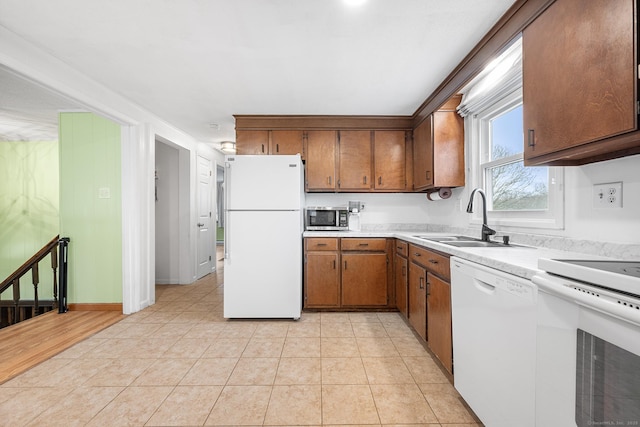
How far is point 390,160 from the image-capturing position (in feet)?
11.5

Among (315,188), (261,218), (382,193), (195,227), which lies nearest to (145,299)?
(195,227)

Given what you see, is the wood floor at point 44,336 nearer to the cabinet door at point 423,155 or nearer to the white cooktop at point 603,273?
the white cooktop at point 603,273

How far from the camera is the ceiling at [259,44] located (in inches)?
66.0

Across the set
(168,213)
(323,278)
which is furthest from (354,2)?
(168,213)

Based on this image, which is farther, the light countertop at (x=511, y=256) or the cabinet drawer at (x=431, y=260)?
the cabinet drawer at (x=431, y=260)

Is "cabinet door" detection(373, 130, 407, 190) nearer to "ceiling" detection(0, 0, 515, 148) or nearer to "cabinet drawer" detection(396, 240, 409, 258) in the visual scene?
"ceiling" detection(0, 0, 515, 148)

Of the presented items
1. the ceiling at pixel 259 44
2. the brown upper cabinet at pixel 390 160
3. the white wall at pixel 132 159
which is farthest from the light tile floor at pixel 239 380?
the ceiling at pixel 259 44

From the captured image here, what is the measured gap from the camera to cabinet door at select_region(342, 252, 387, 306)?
313 centimetres

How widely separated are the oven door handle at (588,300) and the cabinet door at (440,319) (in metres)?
0.88

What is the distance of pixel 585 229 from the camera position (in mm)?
1544

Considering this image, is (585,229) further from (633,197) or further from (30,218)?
(30,218)

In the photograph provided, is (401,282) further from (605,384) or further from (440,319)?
(605,384)

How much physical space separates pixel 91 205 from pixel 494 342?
4018 millimetres

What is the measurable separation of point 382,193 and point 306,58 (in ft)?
6.62
